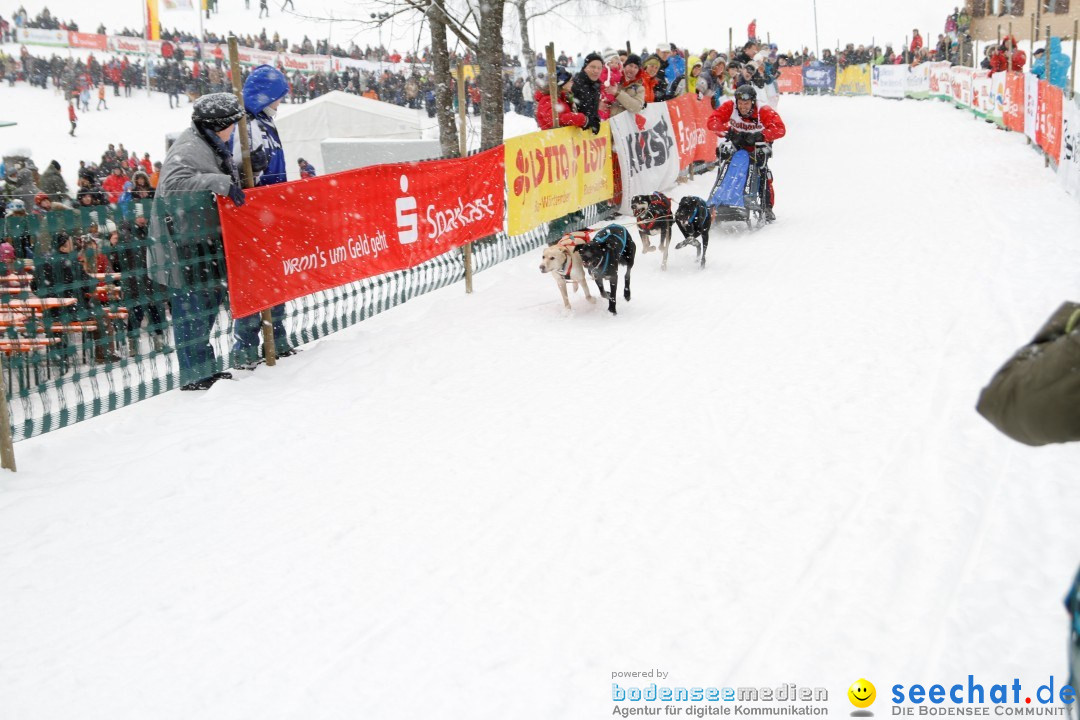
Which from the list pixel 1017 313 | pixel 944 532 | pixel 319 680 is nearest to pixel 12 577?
pixel 319 680

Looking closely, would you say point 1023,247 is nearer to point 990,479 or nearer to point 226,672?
point 990,479

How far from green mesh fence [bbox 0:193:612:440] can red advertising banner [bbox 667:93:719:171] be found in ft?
29.9

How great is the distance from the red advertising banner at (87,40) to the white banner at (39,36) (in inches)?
9.7

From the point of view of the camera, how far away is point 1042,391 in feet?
5.90

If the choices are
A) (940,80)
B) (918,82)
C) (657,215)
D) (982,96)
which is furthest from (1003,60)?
(657,215)

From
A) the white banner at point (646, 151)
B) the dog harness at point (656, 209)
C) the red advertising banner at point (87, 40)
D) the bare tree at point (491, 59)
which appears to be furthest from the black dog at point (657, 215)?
the red advertising banner at point (87, 40)

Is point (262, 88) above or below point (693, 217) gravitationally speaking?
above

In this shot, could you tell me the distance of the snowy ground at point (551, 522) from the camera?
124 inches

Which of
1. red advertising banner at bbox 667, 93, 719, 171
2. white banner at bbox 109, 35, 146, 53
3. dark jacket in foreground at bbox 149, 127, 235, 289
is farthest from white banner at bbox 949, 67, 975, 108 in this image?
white banner at bbox 109, 35, 146, 53

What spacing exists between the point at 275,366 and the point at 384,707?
4.15 metres

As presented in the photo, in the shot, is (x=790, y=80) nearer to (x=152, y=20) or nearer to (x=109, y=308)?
(x=152, y=20)

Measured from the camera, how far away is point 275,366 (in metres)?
6.77

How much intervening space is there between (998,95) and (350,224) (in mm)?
17671

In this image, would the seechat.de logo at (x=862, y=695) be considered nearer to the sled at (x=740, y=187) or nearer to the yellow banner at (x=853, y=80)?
the sled at (x=740, y=187)
